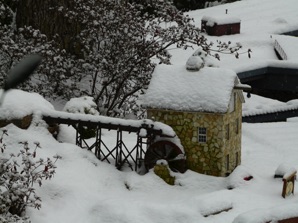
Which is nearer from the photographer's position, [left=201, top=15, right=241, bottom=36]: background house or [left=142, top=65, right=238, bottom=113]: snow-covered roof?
[left=142, top=65, right=238, bottom=113]: snow-covered roof

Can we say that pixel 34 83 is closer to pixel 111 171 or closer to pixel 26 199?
pixel 111 171

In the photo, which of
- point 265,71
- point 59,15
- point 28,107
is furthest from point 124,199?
point 265,71

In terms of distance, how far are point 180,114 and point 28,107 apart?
5.12 meters

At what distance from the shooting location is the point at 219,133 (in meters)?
19.0

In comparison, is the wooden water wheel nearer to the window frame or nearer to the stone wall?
the stone wall

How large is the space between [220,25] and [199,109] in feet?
90.2

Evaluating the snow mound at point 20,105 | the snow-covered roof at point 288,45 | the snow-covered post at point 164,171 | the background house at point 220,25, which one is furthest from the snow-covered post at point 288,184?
the background house at point 220,25

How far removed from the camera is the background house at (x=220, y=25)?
44.8 meters

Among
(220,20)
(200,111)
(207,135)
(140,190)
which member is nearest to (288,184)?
(207,135)

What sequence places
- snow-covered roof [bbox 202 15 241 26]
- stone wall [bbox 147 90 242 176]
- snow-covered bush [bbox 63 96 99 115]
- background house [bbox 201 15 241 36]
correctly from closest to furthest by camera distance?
stone wall [bbox 147 90 242 176], snow-covered bush [bbox 63 96 99 115], snow-covered roof [bbox 202 15 241 26], background house [bbox 201 15 241 36]

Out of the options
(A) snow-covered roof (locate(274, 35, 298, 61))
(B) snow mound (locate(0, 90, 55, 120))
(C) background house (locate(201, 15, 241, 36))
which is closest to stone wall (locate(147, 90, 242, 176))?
→ (B) snow mound (locate(0, 90, 55, 120))

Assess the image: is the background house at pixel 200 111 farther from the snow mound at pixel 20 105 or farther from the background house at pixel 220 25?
the background house at pixel 220 25

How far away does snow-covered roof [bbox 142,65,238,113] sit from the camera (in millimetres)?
18734

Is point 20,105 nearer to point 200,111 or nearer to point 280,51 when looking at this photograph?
point 200,111
